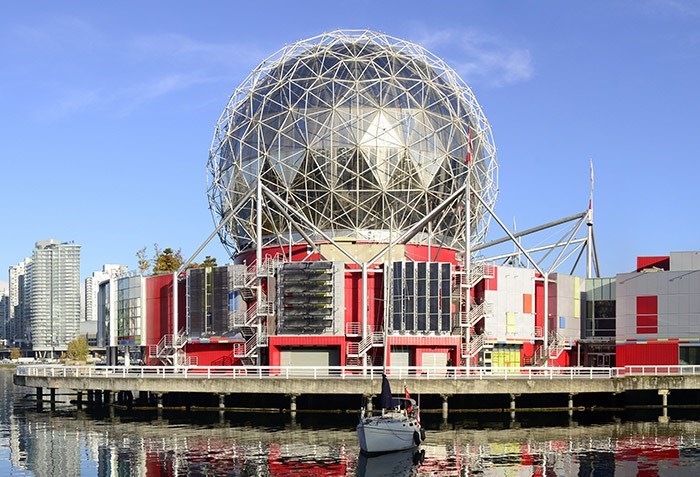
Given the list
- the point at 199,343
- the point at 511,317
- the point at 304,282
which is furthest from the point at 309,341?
the point at 511,317

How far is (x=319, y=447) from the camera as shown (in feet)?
159

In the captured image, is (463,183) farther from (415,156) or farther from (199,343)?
(199,343)

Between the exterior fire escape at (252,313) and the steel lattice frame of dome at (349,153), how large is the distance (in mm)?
2248

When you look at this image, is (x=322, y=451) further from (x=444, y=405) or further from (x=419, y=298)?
(x=419, y=298)

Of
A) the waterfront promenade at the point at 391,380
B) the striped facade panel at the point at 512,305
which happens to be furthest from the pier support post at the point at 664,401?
the striped facade panel at the point at 512,305

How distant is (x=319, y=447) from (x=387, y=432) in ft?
14.7

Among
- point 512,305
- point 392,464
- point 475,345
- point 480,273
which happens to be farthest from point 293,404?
point 512,305

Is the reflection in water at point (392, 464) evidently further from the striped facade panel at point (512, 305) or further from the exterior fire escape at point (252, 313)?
the striped facade panel at point (512, 305)

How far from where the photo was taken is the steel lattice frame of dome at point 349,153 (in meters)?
76.0

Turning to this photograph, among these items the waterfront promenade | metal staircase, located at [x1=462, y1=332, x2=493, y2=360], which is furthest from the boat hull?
metal staircase, located at [x1=462, y1=332, x2=493, y2=360]

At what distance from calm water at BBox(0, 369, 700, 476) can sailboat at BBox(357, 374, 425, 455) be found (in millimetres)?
595

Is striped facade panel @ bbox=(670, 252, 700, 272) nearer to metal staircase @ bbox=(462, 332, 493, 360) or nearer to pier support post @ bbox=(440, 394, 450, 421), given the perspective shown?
metal staircase @ bbox=(462, 332, 493, 360)

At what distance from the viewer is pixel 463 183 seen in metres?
80.4

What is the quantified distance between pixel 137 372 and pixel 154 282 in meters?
9.49
